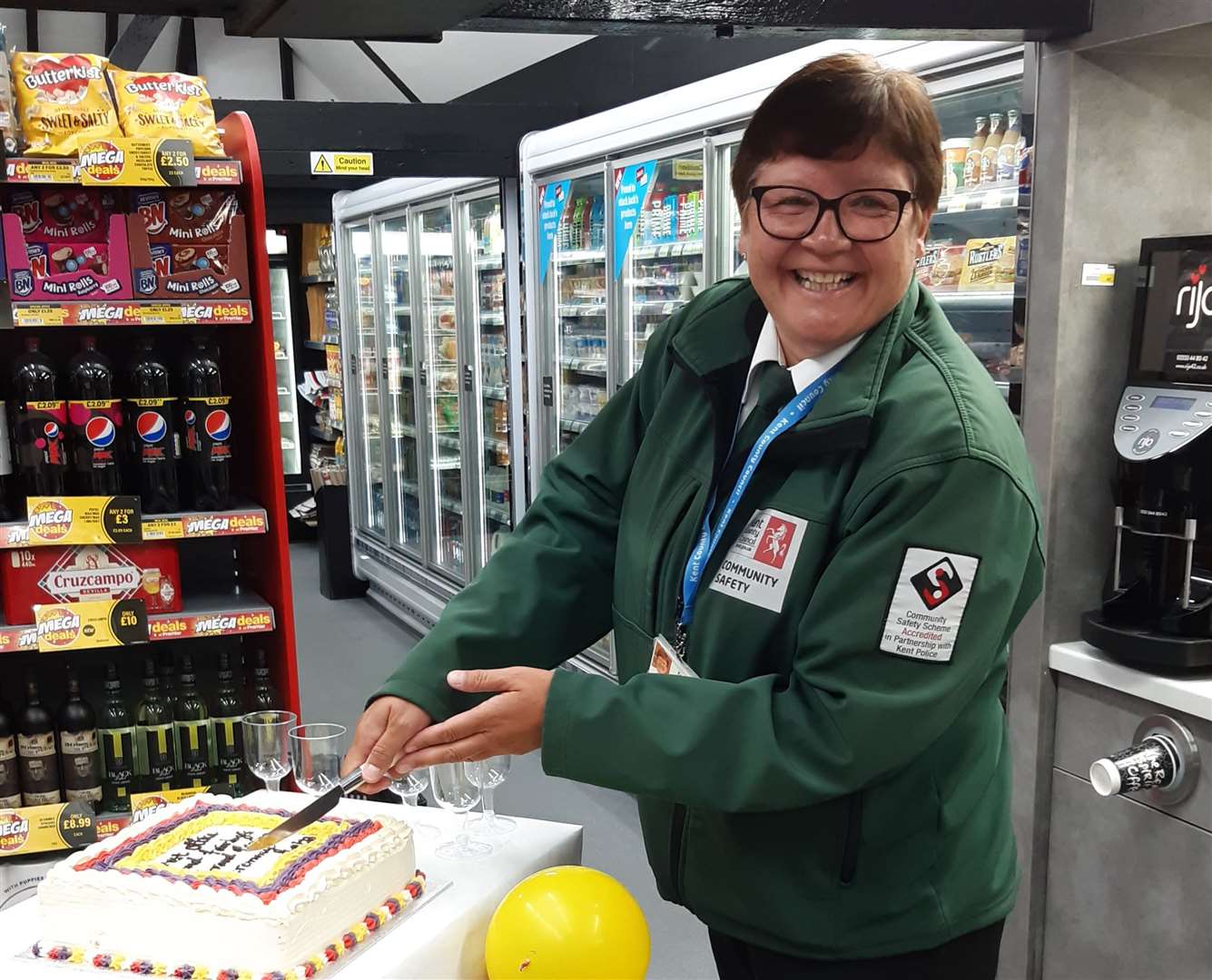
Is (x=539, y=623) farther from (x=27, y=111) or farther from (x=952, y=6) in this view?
(x=27, y=111)

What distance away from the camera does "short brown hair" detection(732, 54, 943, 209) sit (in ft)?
4.79

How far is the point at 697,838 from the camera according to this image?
5.21ft

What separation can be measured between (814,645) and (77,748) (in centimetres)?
243

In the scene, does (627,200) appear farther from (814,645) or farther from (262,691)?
(814,645)

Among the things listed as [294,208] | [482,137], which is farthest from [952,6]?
[294,208]

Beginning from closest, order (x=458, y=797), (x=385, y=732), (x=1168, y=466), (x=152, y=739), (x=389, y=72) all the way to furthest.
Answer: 1. (x=385, y=732)
2. (x=458, y=797)
3. (x=1168, y=466)
4. (x=152, y=739)
5. (x=389, y=72)

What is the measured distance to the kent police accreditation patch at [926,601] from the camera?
1355 mm

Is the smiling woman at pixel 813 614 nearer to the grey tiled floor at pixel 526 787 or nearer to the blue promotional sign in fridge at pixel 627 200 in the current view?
the grey tiled floor at pixel 526 787

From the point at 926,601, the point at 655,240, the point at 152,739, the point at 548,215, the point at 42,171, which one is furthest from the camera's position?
the point at 548,215

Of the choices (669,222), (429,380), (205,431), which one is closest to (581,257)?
(669,222)

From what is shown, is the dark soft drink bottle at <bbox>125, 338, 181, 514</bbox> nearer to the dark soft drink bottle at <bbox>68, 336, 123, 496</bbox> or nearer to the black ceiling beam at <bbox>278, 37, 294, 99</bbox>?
the dark soft drink bottle at <bbox>68, 336, 123, 496</bbox>

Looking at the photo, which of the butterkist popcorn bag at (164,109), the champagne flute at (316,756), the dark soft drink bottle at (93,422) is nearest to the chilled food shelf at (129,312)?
the dark soft drink bottle at (93,422)

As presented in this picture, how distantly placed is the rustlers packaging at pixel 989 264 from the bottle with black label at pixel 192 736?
2.43m

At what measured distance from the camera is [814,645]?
55.1 inches
